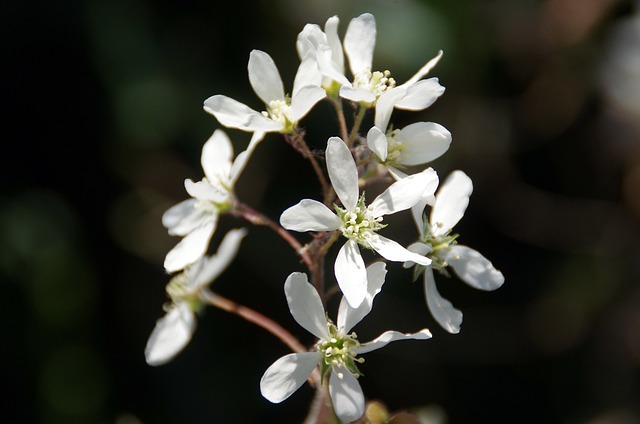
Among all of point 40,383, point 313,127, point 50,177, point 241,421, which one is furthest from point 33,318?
point 313,127

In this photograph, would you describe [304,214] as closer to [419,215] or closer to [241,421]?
[419,215]

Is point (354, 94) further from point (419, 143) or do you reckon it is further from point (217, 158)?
point (217, 158)

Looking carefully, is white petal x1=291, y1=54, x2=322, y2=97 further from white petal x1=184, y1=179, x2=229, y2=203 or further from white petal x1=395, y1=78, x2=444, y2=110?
white petal x1=184, y1=179, x2=229, y2=203

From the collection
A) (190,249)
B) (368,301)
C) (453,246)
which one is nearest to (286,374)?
(368,301)

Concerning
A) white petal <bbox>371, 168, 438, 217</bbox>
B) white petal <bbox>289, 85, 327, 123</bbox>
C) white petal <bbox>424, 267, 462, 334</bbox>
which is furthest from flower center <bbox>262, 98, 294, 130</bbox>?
white petal <bbox>424, 267, 462, 334</bbox>

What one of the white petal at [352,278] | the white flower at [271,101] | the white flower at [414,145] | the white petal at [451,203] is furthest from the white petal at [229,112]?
the white petal at [451,203]

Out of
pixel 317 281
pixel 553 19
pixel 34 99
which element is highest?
pixel 553 19
